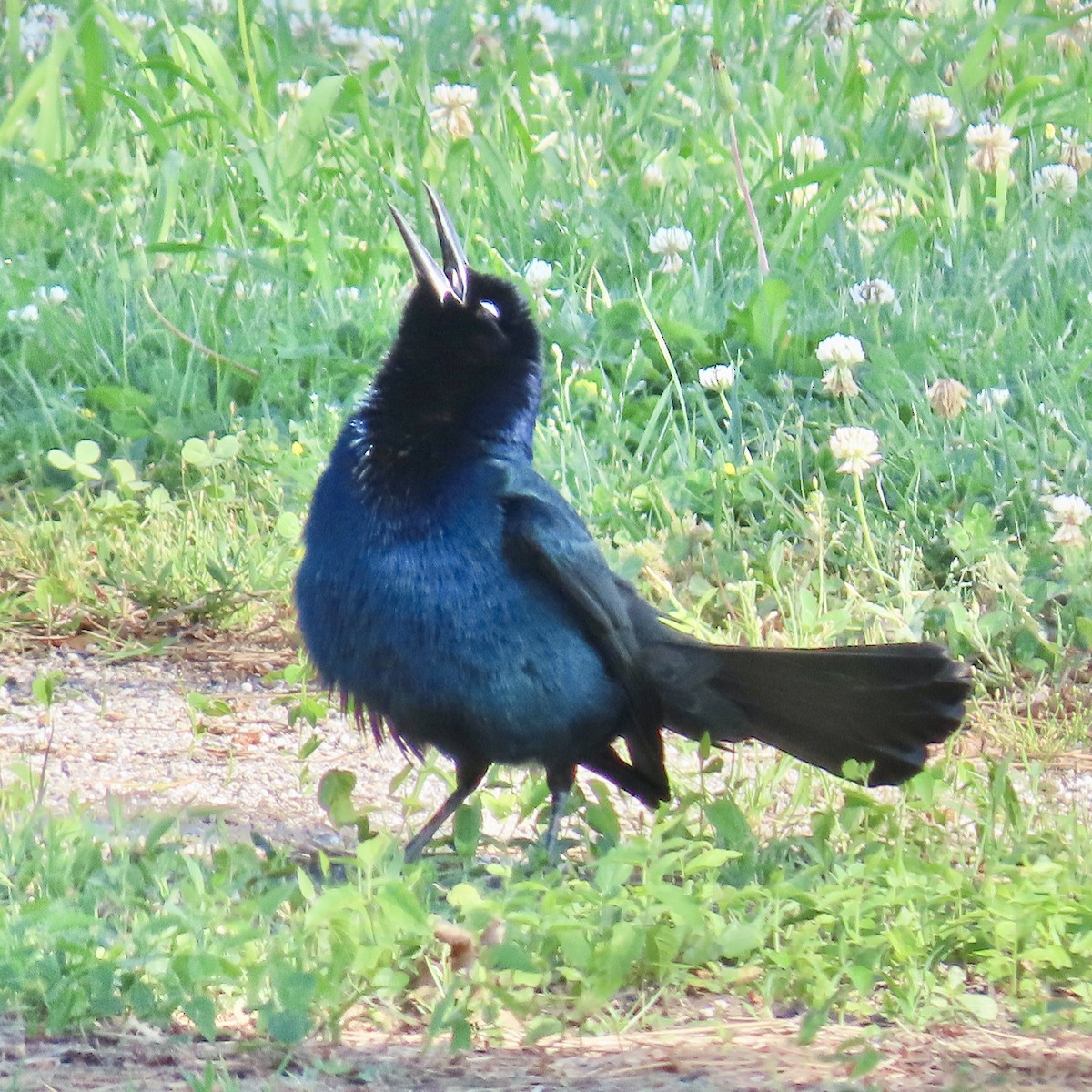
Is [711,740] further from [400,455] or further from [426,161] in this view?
[426,161]

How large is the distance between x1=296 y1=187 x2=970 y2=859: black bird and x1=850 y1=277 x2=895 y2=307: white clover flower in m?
1.94

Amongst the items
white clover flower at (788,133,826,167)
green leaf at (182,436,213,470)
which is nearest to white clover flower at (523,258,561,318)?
green leaf at (182,436,213,470)

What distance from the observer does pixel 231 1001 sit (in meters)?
2.83

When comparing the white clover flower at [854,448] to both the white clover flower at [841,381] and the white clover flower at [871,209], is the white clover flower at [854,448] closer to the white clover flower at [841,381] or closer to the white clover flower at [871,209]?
the white clover flower at [841,381]

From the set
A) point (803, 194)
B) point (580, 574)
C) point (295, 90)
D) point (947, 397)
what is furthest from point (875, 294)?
point (295, 90)

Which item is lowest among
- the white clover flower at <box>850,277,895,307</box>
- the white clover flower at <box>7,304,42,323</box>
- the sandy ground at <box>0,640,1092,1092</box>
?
the sandy ground at <box>0,640,1092,1092</box>

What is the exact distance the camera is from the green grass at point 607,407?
9.81 feet

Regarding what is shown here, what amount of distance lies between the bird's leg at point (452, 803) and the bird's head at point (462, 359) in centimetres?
64

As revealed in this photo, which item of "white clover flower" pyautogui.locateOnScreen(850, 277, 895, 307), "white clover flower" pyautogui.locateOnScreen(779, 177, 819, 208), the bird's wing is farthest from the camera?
"white clover flower" pyautogui.locateOnScreen(779, 177, 819, 208)

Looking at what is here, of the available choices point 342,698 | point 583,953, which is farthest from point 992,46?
point 583,953

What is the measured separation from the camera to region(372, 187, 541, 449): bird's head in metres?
3.75

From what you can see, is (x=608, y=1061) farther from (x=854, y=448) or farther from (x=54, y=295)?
(x=54, y=295)

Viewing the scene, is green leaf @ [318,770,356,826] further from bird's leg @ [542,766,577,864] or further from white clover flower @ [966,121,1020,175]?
white clover flower @ [966,121,1020,175]

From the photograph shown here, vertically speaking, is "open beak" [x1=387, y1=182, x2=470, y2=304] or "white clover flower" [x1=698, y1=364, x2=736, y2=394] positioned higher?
"open beak" [x1=387, y1=182, x2=470, y2=304]
